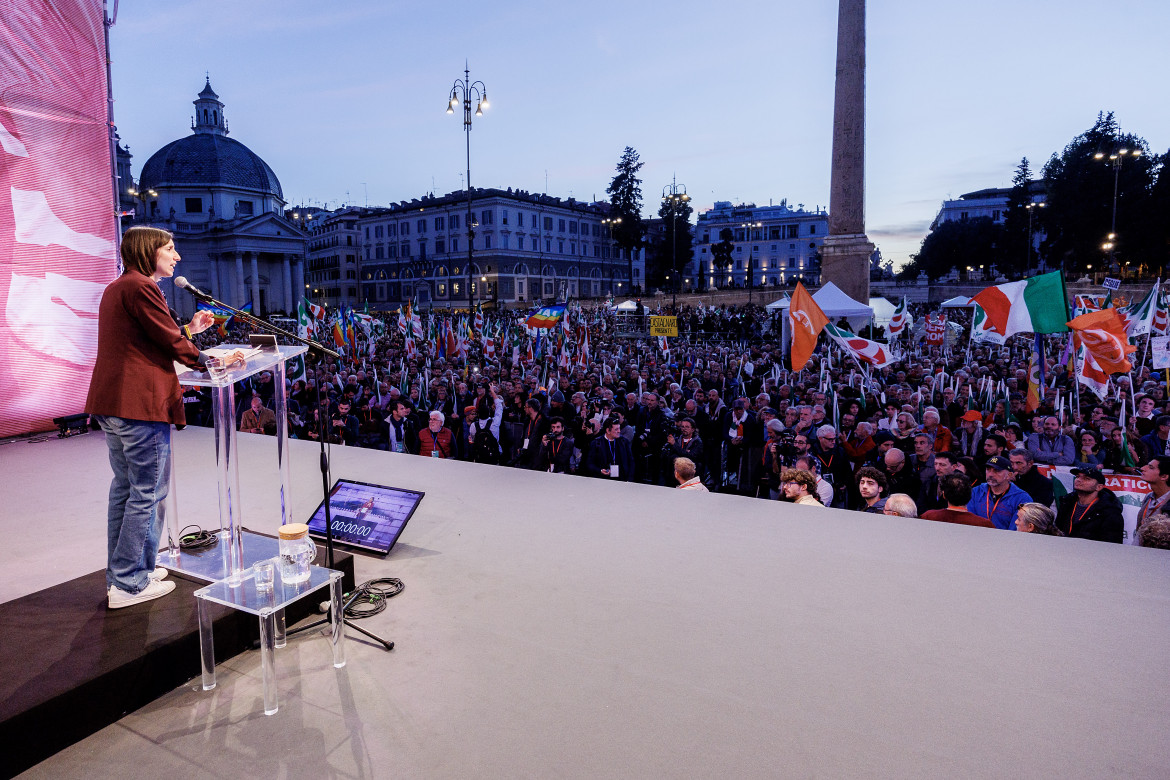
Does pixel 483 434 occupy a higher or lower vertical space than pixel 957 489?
lower

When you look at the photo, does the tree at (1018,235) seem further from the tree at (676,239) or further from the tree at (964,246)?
the tree at (676,239)

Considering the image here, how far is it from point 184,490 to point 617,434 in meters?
4.30

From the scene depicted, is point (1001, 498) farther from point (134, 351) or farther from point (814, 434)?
point (134, 351)

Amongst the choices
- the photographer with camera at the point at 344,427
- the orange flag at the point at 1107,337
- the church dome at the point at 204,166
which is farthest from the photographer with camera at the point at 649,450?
the church dome at the point at 204,166

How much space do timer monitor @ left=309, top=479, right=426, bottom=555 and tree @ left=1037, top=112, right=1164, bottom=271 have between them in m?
50.4

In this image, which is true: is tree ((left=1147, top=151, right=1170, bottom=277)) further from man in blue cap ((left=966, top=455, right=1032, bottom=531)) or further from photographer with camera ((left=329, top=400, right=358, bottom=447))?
photographer with camera ((left=329, top=400, right=358, bottom=447))

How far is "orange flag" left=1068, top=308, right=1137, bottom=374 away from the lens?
26.0 feet

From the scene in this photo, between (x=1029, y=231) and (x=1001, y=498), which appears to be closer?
(x=1001, y=498)

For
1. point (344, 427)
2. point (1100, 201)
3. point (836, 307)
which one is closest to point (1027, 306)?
point (836, 307)

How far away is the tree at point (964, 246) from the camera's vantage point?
6931cm

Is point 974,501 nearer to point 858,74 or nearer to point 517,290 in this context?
point 858,74

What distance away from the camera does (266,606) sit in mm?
2623

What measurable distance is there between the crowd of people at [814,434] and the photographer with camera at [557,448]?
1 centimetres

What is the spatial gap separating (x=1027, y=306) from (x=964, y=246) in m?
74.0
